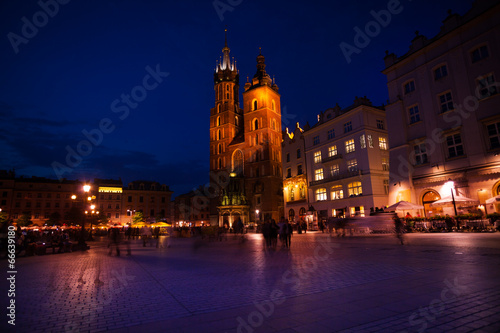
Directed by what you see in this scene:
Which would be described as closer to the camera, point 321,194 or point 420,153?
point 420,153

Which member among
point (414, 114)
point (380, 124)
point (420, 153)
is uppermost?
point (380, 124)

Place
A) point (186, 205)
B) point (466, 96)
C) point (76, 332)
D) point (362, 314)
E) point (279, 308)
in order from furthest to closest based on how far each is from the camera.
→ 1. point (186, 205)
2. point (466, 96)
3. point (279, 308)
4. point (362, 314)
5. point (76, 332)

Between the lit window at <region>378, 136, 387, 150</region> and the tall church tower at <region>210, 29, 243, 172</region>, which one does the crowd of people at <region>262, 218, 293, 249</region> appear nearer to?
the lit window at <region>378, 136, 387, 150</region>

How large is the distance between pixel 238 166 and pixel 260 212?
1357 cm

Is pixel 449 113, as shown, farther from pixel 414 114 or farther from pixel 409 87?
pixel 409 87

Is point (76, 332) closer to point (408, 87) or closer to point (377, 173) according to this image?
point (408, 87)

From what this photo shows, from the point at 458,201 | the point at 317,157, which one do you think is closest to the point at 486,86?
the point at 458,201

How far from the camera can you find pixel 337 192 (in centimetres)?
3859

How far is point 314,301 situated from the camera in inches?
195

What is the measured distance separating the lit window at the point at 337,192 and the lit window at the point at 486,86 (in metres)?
18.7

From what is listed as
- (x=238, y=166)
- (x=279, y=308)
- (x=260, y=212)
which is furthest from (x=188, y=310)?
(x=238, y=166)

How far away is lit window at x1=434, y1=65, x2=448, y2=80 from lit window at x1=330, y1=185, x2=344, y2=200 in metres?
17.1

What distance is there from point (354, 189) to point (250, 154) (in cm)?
3406

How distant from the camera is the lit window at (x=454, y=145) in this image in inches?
929
